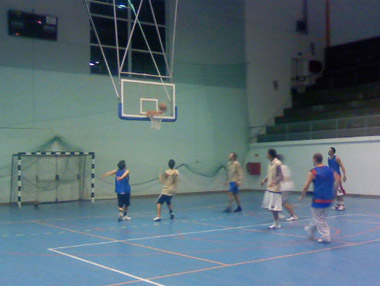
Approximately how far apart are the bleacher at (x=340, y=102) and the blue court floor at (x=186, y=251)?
900cm

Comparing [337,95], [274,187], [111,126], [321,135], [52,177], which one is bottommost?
[52,177]

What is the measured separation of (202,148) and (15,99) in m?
9.93

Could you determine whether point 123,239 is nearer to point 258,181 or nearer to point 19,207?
point 19,207

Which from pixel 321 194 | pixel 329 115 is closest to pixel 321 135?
pixel 329 115

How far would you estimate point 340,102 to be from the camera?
91.3 feet

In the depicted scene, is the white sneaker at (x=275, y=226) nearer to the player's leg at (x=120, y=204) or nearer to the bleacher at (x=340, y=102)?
the player's leg at (x=120, y=204)

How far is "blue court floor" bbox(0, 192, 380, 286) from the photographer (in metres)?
7.40

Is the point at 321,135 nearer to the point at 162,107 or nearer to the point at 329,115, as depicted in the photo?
the point at 329,115

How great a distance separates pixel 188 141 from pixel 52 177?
7.52 m

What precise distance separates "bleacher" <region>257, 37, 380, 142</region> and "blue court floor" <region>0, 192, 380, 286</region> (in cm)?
900

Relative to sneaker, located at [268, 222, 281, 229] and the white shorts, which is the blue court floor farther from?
the white shorts

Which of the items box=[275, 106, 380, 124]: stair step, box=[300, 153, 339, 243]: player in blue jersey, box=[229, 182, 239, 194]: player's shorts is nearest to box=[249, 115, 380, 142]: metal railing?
box=[275, 106, 380, 124]: stair step

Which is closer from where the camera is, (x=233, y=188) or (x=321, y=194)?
(x=321, y=194)

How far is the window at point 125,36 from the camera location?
75.5 feet
